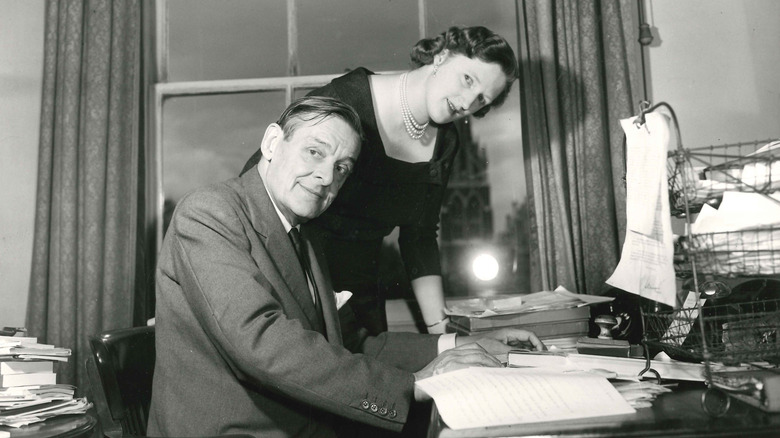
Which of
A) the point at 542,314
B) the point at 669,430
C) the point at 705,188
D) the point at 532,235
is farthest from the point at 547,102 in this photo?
the point at 669,430

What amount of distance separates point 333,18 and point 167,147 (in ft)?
2.95

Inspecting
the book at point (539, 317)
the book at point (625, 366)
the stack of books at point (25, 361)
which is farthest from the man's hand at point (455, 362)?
the stack of books at point (25, 361)

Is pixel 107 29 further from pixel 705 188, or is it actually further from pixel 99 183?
pixel 705 188

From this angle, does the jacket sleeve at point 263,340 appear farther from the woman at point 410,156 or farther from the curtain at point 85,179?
the curtain at point 85,179

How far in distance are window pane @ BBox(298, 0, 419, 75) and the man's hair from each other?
4.03ft

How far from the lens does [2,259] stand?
2562mm

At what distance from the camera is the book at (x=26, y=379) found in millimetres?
1754

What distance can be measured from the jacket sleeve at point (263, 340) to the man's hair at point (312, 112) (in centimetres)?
35

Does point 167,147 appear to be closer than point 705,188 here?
No

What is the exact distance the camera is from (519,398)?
0.99 metres

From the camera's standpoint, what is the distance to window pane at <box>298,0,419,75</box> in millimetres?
2781

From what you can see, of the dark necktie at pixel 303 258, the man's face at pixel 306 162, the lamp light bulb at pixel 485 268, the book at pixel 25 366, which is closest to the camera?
the man's face at pixel 306 162

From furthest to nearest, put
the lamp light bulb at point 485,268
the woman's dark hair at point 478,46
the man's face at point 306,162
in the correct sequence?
the lamp light bulb at point 485,268 → the woman's dark hair at point 478,46 → the man's face at point 306,162

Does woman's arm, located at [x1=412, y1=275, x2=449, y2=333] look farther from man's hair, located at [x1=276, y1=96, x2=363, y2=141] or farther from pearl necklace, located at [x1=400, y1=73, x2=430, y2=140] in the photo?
man's hair, located at [x1=276, y1=96, x2=363, y2=141]
